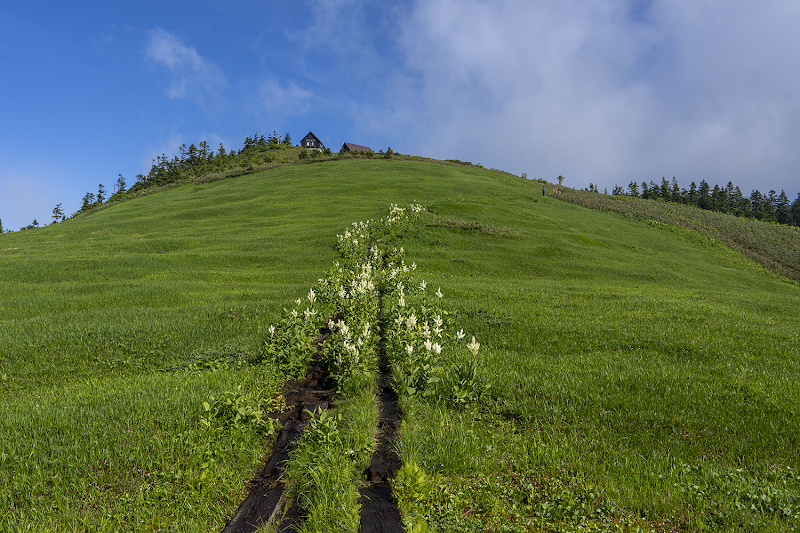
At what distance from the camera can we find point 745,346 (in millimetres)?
9547

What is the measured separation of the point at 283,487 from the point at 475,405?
11.0ft

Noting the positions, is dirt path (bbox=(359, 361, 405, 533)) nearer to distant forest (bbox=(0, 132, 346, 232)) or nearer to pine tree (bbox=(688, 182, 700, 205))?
distant forest (bbox=(0, 132, 346, 232))

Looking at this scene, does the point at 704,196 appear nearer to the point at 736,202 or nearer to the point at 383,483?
the point at 736,202

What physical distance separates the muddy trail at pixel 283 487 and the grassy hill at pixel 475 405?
0.80ft

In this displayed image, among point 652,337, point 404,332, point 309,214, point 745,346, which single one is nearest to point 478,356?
point 404,332

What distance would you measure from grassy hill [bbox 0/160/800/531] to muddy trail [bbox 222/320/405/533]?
0.24 metres

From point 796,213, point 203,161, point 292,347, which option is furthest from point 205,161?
point 796,213

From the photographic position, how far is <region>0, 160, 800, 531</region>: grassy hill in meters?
4.26

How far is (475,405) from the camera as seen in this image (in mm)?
6602

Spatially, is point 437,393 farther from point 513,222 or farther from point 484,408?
point 513,222

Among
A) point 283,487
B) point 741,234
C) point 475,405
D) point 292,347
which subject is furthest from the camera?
point 741,234

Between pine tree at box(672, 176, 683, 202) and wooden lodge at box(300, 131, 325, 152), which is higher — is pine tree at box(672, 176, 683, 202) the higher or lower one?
the lower one

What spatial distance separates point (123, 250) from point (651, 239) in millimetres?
42416

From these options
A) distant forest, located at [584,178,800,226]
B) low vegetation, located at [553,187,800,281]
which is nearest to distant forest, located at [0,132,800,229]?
distant forest, located at [584,178,800,226]
